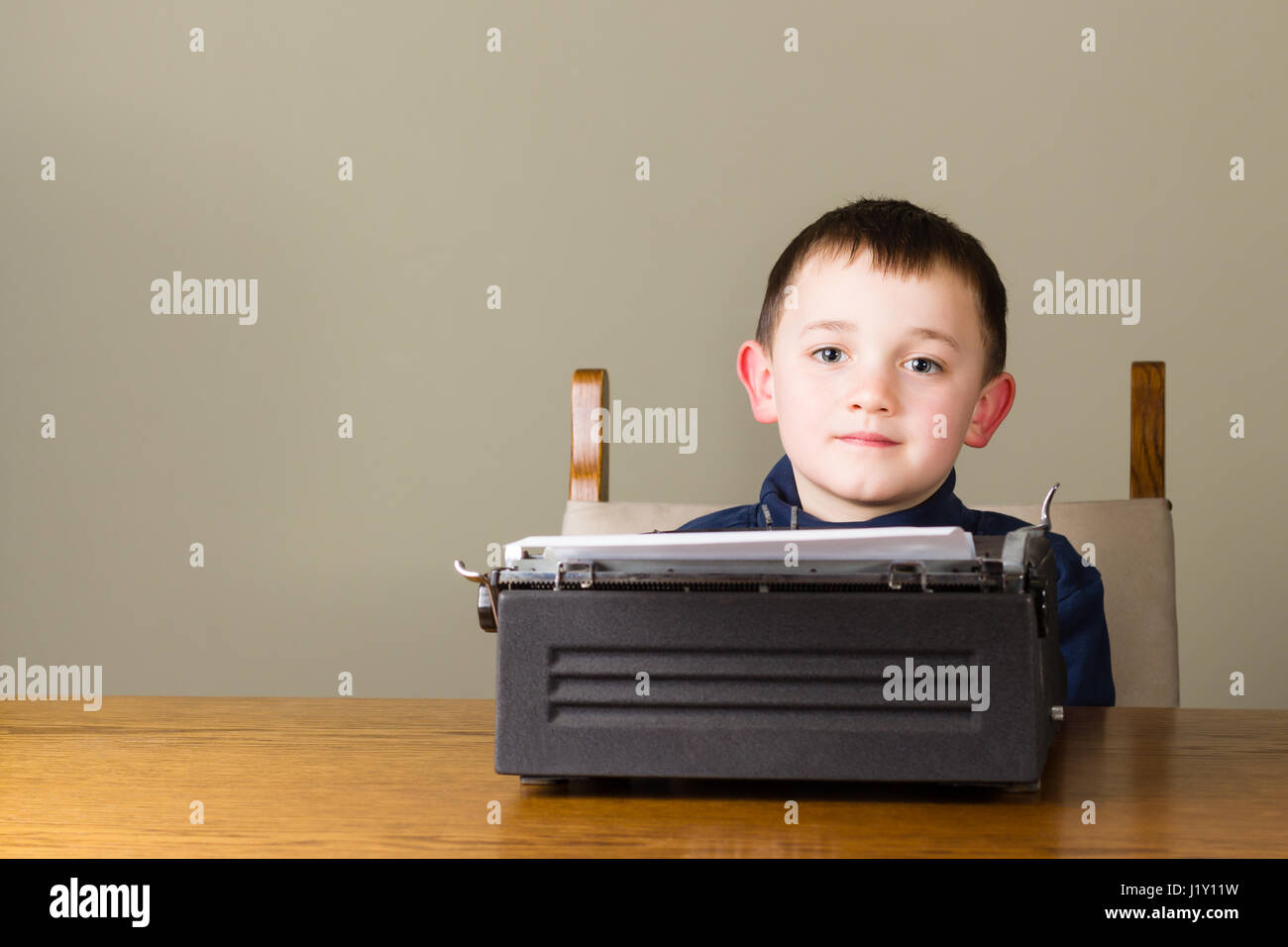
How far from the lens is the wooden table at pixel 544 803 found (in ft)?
1.87

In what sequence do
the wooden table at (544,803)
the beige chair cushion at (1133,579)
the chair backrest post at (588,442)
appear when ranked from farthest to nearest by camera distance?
the chair backrest post at (588,442), the beige chair cushion at (1133,579), the wooden table at (544,803)

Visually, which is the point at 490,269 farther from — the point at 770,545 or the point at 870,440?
the point at 770,545

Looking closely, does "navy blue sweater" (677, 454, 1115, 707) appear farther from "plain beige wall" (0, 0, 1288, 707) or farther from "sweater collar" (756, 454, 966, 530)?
"plain beige wall" (0, 0, 1288, 707)

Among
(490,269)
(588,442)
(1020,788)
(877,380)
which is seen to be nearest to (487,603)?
(1020,788)

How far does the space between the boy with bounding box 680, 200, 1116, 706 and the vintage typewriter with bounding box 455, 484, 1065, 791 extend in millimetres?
346

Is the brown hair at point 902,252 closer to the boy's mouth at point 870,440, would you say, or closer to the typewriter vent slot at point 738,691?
the boy's mouth at point 870,440

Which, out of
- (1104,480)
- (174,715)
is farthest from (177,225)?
(1104,480)

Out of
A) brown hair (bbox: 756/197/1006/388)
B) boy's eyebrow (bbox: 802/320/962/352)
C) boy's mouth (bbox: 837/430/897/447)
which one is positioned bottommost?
boy's mouth (bbox: 837/430/897/447)

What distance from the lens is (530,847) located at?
22.1 inches

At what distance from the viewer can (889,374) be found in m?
0.99

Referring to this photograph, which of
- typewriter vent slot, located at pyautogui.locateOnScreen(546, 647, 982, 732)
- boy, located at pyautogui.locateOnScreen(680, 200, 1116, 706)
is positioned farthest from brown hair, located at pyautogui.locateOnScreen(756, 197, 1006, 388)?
typewriter vent slot, located at pyautogui.locateOnScreen(546, 647, 982, 732)

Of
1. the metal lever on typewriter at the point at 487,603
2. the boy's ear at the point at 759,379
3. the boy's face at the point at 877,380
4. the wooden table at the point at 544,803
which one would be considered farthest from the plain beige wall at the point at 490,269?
the metal lever on typewriter at the point at 487,603

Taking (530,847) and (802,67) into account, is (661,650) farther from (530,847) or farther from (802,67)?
(802,67)

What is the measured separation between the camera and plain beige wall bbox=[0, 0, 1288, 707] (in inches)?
89.2
